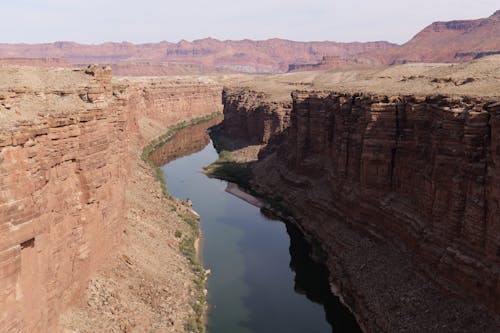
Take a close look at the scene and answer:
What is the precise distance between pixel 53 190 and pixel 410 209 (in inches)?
829

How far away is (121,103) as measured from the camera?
32312 millimetres

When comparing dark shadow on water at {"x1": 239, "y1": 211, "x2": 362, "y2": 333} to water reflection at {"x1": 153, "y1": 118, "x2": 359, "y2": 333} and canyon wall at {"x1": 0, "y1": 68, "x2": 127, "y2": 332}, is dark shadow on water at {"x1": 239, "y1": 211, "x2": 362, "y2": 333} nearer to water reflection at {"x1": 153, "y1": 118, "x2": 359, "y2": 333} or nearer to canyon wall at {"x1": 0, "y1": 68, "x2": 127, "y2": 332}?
water reflection at {"x1": 153, "y1": 118, "x2": 359, "y2": 333}

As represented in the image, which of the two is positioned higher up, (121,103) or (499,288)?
(121,103)

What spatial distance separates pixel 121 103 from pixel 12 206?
766 inches

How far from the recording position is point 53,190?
17594 millimetres

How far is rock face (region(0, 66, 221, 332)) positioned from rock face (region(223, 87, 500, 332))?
15.6m

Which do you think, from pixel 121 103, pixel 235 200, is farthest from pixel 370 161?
pixel 235 200

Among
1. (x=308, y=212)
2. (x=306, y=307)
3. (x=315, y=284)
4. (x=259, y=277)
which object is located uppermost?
(x=308, y=212)

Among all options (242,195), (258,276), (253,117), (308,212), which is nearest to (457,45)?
(253,117)

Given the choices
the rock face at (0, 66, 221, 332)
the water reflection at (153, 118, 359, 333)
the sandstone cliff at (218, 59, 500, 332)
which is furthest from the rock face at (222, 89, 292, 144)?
A: the rock face at (0, 66, 221, 332)

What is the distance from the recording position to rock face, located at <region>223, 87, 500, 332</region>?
23016 mm

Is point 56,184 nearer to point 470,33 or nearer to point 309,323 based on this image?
point 309,323

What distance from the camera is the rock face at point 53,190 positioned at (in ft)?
45.7

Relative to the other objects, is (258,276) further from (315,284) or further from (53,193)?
(53,193)
